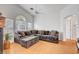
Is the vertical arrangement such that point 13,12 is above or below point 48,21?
above

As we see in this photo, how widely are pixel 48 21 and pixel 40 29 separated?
0.81 feet

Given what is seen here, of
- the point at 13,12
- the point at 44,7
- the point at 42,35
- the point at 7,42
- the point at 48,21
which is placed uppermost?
the point at 44,7

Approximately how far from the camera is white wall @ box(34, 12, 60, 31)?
2.50 meters

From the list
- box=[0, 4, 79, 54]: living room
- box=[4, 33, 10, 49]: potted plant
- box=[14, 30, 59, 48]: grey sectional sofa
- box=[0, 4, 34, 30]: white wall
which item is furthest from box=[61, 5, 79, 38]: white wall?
box=[4, 33, 10, 49]: potted plant

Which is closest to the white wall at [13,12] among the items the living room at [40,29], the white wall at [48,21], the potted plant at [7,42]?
the living room at [40,29]

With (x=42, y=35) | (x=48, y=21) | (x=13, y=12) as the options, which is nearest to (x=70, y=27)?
(x=48, y=21)

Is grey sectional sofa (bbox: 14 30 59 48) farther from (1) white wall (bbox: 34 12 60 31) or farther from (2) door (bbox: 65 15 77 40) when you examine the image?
(2) door (bbox: 65 15 77 40)

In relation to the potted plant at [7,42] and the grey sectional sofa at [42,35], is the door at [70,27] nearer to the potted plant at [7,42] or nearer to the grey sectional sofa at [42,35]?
the grey sectional sofa at [42,35]

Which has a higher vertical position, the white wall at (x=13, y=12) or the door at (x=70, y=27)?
the white wall at (x=13, y=12)

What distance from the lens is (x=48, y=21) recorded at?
253 centimetres

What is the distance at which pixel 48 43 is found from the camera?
8.23ft

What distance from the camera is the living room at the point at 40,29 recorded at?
2.42m

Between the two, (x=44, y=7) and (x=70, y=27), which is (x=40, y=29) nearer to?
(x=44, y=7)
